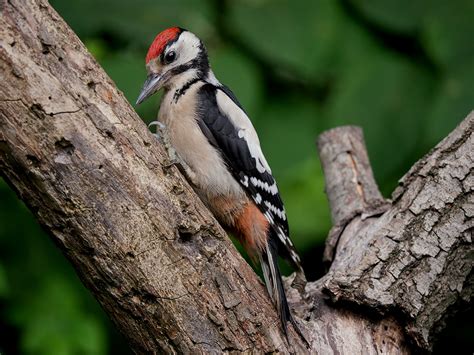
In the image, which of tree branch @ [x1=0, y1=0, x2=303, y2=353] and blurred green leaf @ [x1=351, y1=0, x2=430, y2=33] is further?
blurred green leaf @ [x1=351, y1=0, x2=430, y2=33]

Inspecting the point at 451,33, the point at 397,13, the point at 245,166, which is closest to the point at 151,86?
the point at 245,166

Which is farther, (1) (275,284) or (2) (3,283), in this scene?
(2) (3,283)

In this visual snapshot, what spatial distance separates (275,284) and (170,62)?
129 cm

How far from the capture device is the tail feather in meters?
2.76

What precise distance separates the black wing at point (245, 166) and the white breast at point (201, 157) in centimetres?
3

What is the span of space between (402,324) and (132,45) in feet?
6.98

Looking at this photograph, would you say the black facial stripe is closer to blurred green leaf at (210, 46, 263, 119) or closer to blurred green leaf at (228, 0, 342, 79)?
blurred green leaf at (210, 46, 263, 119)

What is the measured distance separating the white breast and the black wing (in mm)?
31

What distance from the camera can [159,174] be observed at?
2533 millimetres

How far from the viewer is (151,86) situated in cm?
353

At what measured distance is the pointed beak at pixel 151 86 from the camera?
11.4 ft

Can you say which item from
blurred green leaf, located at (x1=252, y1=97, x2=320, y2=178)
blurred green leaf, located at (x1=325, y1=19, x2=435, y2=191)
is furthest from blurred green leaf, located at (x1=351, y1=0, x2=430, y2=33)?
blurred green leaf, located at (x1=252, y1=97, x2=320, y2=178)

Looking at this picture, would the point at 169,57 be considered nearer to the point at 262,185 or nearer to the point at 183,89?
the point at 183,89

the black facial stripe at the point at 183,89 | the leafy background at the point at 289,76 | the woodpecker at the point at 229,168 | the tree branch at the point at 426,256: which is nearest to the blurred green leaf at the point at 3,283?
the leafy background at the point at 289,76
